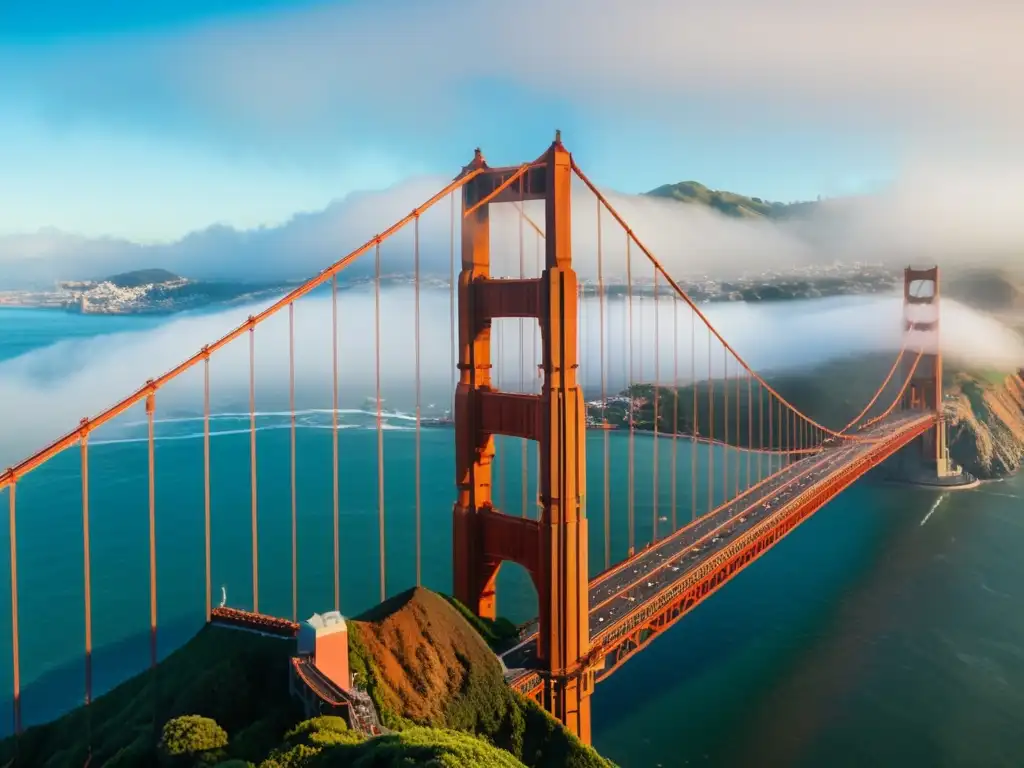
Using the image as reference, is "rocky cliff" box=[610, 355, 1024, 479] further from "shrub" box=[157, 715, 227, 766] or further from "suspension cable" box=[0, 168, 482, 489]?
"shrub" box=[157, 715, 227, 766]

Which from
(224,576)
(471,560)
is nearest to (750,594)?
(471,560)

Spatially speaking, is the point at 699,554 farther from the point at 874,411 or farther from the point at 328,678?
the point at 874,411

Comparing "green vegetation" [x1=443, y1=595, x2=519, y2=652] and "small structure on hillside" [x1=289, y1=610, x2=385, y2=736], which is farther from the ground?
"small structure on hillside" [x1=289, y1=610, x2=385, y2=736]

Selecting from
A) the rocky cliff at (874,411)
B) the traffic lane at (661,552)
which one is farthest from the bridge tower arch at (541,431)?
the rocky cliff at (874,411)

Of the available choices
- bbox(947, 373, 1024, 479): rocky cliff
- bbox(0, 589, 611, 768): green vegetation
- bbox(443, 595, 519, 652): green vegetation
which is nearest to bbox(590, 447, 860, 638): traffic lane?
bbox(443, 595, 519, 652): green vegetation

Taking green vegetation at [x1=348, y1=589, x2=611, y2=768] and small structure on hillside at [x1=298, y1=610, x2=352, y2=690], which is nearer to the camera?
small structure on hillside at [x1=298, y1=610, x2=352, y2=690]

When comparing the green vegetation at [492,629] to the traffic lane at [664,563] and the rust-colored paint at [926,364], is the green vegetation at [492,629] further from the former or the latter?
the rust-colored paint at [926,364]
